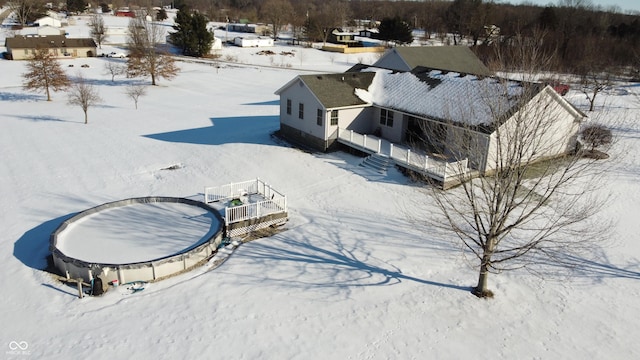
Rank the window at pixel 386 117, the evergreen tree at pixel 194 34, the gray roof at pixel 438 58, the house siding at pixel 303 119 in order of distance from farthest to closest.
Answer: the evergreen tree at pixel 194 34, the gray roof at pixel 438 58, the window at pixel 386 117, the house siding at pixel 303 119

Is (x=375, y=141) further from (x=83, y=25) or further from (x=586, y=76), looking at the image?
(x=83, y=25)

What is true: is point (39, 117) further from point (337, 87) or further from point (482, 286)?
point (482, 286)

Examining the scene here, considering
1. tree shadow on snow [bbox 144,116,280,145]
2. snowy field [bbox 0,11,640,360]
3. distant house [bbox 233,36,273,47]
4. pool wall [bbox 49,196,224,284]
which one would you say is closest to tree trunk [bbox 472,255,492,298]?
snowy field [bbox 0,11,640,360]

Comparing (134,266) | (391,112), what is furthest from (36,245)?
(391,112)

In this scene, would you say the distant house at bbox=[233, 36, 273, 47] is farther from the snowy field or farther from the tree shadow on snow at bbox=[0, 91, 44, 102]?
the snowy field

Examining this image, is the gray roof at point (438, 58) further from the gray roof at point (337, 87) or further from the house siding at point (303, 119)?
the house siding at point (303, 119)

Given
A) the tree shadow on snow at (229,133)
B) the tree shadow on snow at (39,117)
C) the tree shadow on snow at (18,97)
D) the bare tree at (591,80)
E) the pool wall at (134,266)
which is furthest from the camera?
the tree shadow on snow at (18,97)

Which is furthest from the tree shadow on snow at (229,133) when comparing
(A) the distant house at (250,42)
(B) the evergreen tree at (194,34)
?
(A) the distant house at (250,42)
